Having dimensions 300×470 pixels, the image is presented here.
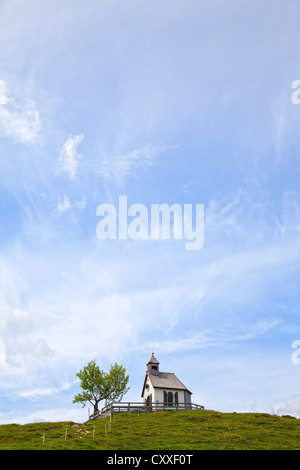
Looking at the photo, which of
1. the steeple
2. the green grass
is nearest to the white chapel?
the steeple

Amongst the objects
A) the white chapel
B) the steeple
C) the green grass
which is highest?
the steeple

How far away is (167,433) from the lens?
37375 millimetres

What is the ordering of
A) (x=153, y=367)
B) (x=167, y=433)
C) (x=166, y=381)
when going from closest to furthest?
(x=167, y=433), (x=166, y=381), (x=153, y=367)

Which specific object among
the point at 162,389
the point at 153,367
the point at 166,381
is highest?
the point at 153,367

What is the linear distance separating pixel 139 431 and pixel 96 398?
3330cm

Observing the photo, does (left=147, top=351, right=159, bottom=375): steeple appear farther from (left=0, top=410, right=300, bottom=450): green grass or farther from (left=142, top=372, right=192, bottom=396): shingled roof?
(left=0, top=410, right=300, bottom=450): green grass

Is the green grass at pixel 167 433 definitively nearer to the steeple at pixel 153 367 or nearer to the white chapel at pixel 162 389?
the white chapel at pixel 162 389

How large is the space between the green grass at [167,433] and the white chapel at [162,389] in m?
7.26

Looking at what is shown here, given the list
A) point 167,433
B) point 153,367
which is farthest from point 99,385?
point 167,433

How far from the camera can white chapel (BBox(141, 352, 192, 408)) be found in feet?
210

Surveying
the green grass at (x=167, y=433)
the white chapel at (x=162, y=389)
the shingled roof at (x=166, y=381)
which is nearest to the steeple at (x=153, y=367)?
the white chapel at (x=162, y=389)

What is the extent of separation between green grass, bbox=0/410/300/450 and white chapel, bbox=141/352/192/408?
7.26 m

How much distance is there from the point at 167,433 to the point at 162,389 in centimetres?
2844

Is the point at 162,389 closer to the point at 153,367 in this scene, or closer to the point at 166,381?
the point at 166,381
